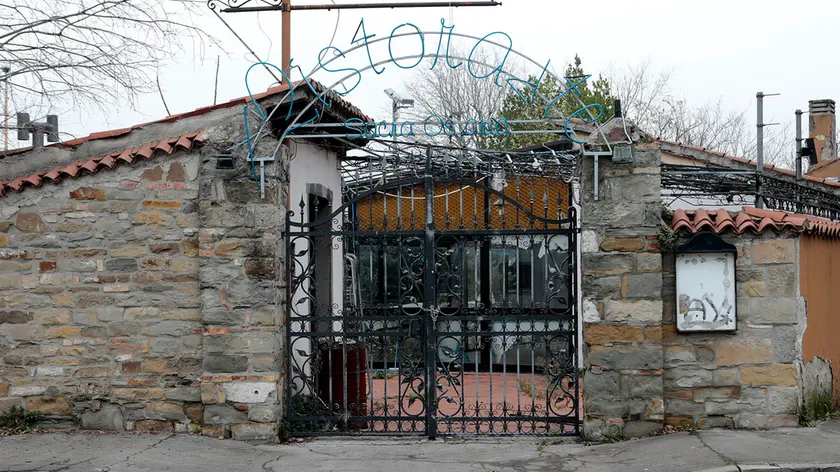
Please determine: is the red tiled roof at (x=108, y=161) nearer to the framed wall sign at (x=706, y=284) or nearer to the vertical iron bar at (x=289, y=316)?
the vertical iron bar at (x=289, y=316)

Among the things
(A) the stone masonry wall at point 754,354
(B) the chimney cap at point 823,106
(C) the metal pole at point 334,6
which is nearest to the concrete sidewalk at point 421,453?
(A) the stone masonry wall at point 754,354

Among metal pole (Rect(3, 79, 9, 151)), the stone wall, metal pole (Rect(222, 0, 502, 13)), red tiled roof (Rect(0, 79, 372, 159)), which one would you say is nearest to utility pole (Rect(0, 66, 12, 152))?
metal pole (Rect(3, 79, 9, 151))

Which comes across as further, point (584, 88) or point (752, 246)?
point (584, 88)

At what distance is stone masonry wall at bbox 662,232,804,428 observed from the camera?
7477 millimetres

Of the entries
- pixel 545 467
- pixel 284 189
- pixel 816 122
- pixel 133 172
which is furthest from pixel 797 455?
pixel 816 122

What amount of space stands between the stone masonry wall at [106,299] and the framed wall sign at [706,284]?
4296 millimetres

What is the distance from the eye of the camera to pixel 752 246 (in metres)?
7.52

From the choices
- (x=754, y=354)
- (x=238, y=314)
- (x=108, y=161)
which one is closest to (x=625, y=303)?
(x=754, y=354)

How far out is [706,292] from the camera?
24.6 feet

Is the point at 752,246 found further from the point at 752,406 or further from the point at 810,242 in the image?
the point at 752,406

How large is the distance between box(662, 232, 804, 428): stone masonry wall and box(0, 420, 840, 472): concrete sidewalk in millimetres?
205

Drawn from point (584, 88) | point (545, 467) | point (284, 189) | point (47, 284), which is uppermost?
point (584, 88)

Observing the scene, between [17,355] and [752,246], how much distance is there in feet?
21.8

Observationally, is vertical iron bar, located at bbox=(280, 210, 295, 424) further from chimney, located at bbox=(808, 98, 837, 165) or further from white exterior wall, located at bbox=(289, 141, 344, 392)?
chimney, located at bbox=(808, 98, 837, 165)
